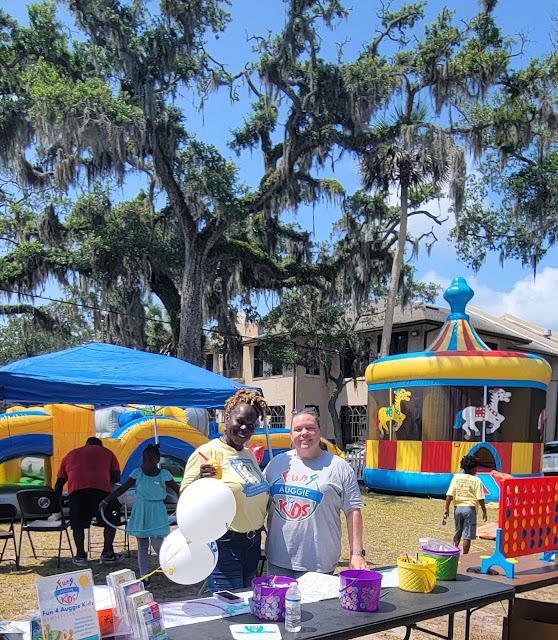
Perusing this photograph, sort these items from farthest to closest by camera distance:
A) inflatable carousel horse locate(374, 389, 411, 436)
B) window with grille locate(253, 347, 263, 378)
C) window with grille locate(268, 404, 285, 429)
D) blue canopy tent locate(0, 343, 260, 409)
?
window with grille locate(253, 347, 263, 378) → window with grille locate(268, 404, 285, 429) → inflatable carousel horse locate(374, 389, 411, 436) → blue canopy tent locate(0, 343, 260, 409)

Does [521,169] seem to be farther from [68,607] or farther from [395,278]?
[68,607]

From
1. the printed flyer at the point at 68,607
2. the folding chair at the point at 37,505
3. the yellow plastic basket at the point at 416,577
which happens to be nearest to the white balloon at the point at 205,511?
the printed flyer at the point at 68,607

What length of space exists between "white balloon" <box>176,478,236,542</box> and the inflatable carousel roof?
40.6ft

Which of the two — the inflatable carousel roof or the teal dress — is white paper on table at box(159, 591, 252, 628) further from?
the inflatable carousel roof

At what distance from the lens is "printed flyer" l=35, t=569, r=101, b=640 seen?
7.50ft

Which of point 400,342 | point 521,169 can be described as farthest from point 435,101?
point 400,342

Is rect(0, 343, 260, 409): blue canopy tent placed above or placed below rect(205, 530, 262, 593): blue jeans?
above

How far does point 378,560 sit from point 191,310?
446 inches

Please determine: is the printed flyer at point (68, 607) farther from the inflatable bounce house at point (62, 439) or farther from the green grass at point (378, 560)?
the inflatable bounce house at point (62, 439)

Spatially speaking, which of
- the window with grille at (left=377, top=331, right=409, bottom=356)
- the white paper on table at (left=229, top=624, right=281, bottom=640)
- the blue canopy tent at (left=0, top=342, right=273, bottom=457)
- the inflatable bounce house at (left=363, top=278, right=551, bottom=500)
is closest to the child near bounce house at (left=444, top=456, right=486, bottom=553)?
the blue canopy tent at (left=0, top=342, right=273, bottom=457)

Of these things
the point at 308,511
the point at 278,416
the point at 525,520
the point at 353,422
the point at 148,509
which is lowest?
the point at 353,422

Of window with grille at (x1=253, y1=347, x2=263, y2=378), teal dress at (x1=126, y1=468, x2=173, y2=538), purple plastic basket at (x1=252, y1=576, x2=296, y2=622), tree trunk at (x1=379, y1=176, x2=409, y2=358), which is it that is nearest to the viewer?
purple plastic basket at (x1=252, y1=576, x2=296, y2=622)

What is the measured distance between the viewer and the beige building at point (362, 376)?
28062 mm

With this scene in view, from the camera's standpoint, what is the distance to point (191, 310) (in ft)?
60.0
